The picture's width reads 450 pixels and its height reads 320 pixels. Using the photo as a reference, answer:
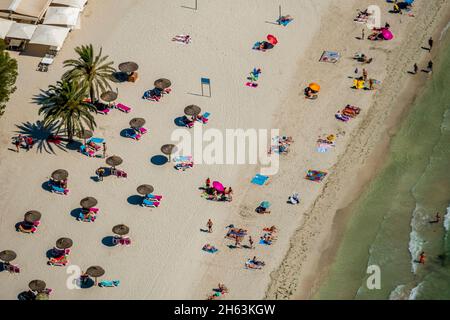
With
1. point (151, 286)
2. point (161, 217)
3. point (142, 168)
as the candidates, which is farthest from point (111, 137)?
point (151, 286)

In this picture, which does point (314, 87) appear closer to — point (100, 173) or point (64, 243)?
point (100, 173)

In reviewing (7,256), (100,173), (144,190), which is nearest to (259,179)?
(144,190)

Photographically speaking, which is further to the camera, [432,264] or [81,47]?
[81,47]

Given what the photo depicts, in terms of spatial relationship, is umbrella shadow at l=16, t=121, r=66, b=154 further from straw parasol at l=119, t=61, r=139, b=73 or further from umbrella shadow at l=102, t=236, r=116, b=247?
umbrella shadow at l=102, t=236, r=116, b=247

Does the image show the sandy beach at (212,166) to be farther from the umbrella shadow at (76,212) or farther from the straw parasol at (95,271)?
the straw parasol at (95,271)

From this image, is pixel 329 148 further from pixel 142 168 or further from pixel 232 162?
pixel 142 168

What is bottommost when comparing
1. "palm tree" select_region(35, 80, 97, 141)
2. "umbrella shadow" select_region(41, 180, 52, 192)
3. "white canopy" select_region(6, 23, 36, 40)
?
"umbrella shadow" select_region(41, 180, 52, 192)

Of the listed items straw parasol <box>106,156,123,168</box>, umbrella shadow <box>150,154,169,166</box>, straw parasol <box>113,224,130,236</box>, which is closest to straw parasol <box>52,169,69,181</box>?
straw parasol <box>106,156,123,168</box>

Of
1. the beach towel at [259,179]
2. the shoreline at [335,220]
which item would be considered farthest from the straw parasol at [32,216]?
the shoreline at [335,220]
